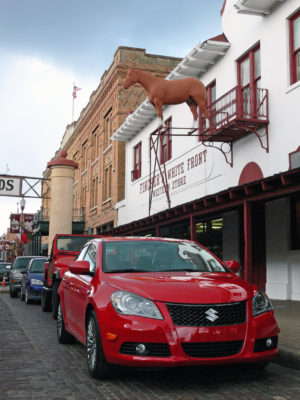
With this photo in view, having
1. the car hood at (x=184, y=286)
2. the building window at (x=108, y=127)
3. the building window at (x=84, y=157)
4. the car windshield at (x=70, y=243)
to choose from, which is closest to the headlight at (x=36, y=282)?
the car windshield at (x=70, y=243)

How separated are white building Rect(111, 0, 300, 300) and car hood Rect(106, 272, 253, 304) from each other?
16.2 feet

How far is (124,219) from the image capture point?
95.6 feet

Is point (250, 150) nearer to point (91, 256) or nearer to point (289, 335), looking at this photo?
point (289, 335)

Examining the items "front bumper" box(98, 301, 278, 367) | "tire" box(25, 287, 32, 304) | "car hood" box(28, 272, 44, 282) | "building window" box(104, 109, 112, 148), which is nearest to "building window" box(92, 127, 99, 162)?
"building window" box(104, 109, 112, 148)

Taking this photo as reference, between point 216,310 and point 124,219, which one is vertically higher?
point 124,219

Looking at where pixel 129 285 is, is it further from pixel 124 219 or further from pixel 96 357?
pixel 124 219

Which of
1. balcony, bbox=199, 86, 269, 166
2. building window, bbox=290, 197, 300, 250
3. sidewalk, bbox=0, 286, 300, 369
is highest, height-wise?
balcony, bbox=199, 86, 269, 166

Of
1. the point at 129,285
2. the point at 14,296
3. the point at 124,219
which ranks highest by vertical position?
the point at 124,219

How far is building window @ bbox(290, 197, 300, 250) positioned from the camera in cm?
1441

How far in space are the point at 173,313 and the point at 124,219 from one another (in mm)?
24011

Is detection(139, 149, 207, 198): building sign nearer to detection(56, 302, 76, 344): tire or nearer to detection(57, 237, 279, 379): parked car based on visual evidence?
detection(56, 302, 76, 344): tire

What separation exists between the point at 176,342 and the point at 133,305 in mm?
590

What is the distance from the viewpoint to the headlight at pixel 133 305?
17.1 ft

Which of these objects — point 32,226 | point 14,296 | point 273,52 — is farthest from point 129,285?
point 32,226
